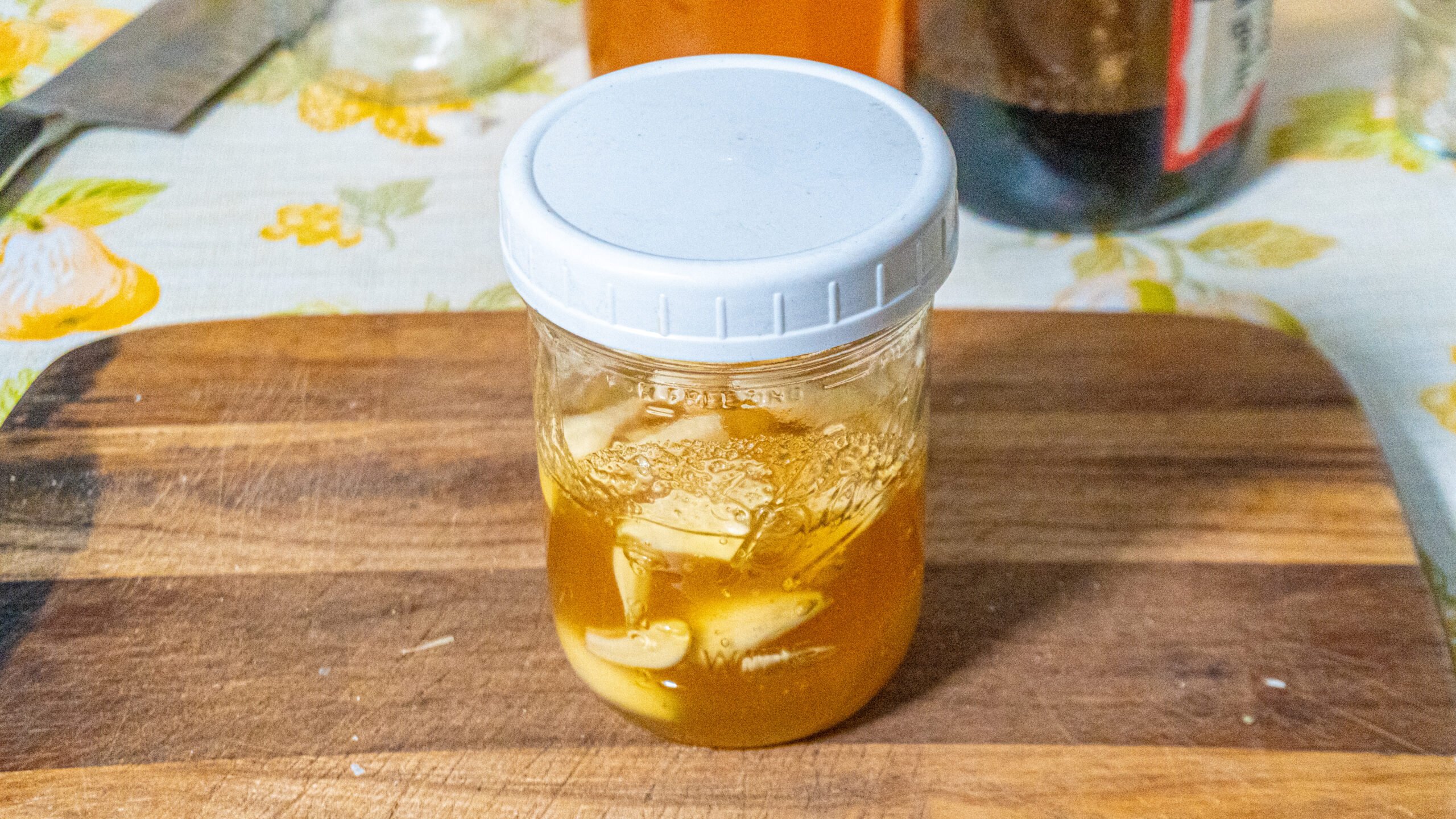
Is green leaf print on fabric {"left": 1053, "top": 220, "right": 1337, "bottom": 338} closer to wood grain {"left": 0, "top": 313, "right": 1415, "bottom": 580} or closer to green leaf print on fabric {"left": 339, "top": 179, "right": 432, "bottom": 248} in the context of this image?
wood grain {"left": 0, "top": 313, "right": 1415, "bottom": 580}

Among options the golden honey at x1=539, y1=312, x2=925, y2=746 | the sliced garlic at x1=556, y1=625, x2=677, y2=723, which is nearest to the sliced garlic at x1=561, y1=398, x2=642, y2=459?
the golden honey at x1=539, y1=312, x2=925, y2=746

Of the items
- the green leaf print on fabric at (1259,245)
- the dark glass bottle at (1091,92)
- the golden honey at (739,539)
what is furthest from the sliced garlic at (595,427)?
the green leaf print on fabric at (1259,245)

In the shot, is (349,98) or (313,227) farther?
(349,98)

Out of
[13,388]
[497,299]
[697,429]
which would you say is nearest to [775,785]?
[697,429]

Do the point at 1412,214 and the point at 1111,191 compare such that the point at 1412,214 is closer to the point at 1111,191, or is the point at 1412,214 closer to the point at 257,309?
the point at 1111,191

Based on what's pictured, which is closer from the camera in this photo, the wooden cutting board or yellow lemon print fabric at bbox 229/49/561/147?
the wooden cutting board

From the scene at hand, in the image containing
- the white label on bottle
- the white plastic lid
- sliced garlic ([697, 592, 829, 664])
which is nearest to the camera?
the white plastic lid

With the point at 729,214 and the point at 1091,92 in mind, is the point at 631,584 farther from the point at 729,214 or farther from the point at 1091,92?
the point at 1091,92
